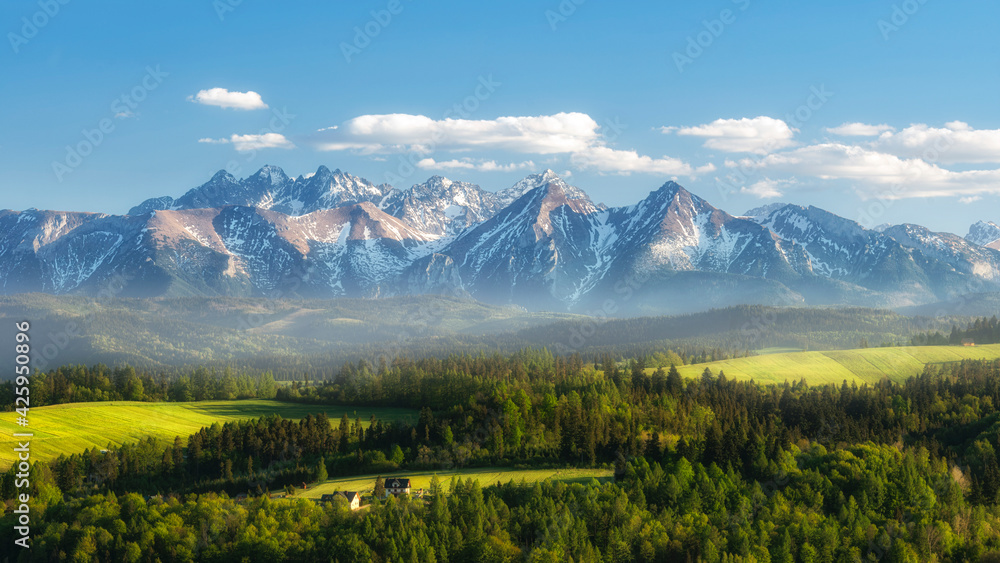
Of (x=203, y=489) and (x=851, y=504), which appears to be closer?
(x=851, y=504)

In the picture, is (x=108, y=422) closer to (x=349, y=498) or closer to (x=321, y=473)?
(x=321, y=473)

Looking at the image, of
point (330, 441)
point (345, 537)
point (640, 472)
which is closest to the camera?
point (345, 537)

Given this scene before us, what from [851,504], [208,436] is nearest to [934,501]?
[851,504]

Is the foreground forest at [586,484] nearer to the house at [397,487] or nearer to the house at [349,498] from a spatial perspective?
the house at [349,498]

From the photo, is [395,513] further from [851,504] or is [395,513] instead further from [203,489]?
[851,504]

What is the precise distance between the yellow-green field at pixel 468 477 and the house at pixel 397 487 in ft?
5.07

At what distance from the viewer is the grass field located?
148 m

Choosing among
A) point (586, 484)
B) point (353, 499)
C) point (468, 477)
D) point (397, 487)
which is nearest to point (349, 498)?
point (353, 499)

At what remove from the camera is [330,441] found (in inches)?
6132

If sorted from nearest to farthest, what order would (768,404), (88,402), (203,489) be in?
(203,489) → (768,404) → (88,402)

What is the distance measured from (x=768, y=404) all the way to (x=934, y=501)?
62218mm

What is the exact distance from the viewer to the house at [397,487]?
11625cm

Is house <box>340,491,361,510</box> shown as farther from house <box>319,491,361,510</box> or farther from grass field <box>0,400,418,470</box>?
grass field <box>0,400,418,470</box>

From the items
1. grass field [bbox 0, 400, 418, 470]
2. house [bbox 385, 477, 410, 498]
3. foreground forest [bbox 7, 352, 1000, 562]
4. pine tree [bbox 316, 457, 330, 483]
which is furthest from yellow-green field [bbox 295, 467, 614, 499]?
grass field [bbox 0, 400, 418, 470]
